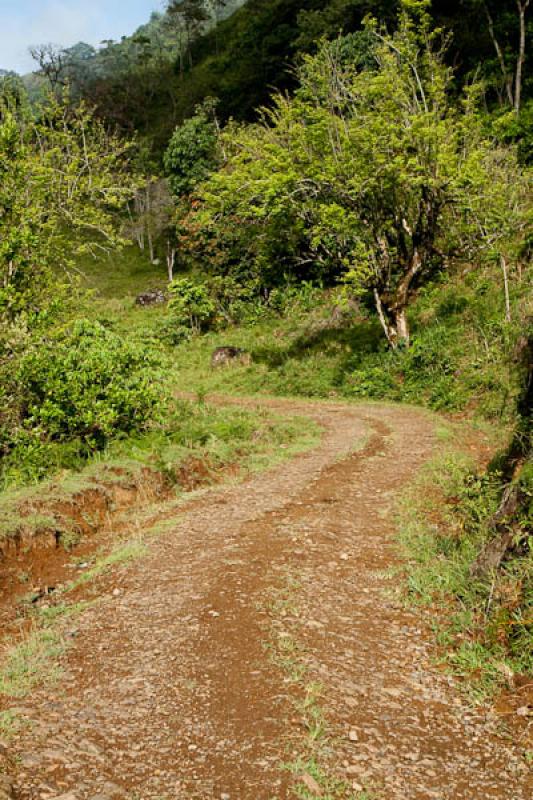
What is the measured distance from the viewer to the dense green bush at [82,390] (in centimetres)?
1031

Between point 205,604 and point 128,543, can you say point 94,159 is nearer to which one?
point 128,543

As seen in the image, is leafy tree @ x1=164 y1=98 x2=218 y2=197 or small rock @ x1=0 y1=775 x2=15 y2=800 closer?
small rock @ x1=0 y1=775 x2=15 y2=800

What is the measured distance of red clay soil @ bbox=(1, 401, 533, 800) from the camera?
12.1 feet

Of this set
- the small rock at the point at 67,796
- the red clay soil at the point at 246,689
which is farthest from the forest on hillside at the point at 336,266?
the small rock at the point at 67,796

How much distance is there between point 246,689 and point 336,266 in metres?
21.7

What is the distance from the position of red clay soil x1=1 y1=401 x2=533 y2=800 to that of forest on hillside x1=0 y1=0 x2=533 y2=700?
892mm

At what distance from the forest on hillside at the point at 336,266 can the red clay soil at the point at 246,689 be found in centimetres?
89

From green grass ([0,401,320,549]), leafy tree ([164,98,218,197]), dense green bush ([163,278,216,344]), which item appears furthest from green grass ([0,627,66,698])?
leafy tree ([164,98,218,197])

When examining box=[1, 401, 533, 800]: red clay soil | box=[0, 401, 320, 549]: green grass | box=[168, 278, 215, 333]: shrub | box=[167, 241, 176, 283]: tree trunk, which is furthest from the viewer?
box=[167, 241, 176, 283]: tree trunk

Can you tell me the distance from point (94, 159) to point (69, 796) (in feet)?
56.9

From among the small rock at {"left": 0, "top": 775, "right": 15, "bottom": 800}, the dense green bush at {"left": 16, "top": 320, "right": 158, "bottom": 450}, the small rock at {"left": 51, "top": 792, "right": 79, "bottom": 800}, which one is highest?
the dense green bush at {"left": 16, "top": 320, "right": 158, "bottom": 450}

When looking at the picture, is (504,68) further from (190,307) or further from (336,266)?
(190,307)

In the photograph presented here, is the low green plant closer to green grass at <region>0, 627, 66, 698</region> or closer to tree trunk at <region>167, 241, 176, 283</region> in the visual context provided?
tree trunk at <region>167, 241, 176, 283</region>

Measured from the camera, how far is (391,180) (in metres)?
18.8
